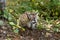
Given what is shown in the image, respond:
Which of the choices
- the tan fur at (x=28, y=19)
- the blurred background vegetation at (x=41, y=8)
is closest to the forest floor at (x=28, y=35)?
the tan fur at (x=28, y=19)

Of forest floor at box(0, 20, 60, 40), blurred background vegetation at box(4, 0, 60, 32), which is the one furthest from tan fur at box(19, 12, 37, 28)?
blurred background vegetation at box(4, 0, 60, 32)

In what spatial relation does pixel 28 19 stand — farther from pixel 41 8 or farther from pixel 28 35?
pixel 41 8

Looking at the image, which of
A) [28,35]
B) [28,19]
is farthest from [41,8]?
[28,35]

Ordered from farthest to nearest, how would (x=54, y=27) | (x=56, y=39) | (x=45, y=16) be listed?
(x=45, y=16), (x=54, y=27), (x=56, y=39)

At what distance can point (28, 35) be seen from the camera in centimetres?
536

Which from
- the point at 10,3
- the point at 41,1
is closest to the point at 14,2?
the point at 10,3

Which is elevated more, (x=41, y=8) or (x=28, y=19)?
(x=28, y=19)

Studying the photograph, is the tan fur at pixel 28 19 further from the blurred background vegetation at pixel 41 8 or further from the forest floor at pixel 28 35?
the blurred background vegetation at pixel 41 8

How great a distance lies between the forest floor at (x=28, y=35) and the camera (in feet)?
17.1

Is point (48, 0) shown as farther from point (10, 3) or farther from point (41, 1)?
point (10, 3)

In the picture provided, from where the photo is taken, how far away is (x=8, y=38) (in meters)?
5.12

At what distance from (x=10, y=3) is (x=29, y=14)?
73.2 inches

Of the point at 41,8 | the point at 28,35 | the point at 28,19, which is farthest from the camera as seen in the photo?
the point at 41,8

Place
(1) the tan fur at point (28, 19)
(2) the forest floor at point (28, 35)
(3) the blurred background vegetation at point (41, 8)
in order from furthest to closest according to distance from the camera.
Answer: (3) the blurred background vegetation at point (41, 8) → (1) the tan fur at point (28, 19) → (2) the forest floor at point (28, 35)
